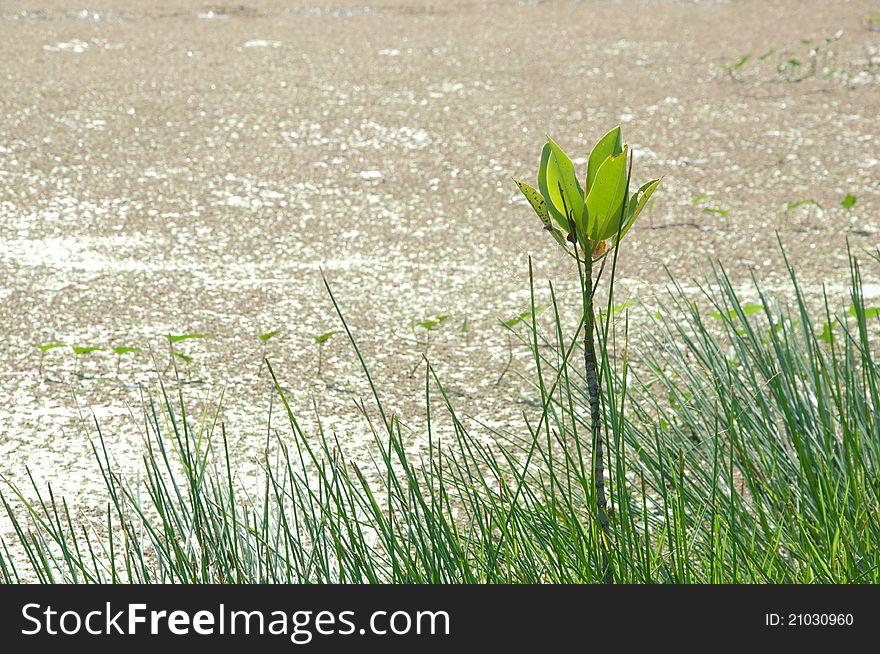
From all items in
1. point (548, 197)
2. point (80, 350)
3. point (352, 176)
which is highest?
point (352, 176)

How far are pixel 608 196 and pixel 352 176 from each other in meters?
2.12

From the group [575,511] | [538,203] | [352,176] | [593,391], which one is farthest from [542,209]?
[352,176]

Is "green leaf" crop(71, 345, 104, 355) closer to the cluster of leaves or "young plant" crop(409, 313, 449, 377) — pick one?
"young plant" crop(409, 313, 449, 377)

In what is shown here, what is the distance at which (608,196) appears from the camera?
2.07 feet

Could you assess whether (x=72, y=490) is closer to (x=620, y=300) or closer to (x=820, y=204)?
(x=620, y=300)

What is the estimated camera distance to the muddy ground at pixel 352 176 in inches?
69.6

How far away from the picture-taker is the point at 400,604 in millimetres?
741

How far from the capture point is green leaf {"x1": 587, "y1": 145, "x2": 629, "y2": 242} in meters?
0.63

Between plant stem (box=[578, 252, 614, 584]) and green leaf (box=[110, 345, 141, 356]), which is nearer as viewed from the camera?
plant stem (box=[578, 252, 614, 584])

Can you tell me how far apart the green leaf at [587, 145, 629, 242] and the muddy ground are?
2.42 feet

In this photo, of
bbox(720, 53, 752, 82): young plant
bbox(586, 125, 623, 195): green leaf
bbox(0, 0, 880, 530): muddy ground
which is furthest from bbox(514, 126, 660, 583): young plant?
bbox(720, 53, 752, 82): young plant

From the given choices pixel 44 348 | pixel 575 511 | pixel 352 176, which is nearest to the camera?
pixel 575 511

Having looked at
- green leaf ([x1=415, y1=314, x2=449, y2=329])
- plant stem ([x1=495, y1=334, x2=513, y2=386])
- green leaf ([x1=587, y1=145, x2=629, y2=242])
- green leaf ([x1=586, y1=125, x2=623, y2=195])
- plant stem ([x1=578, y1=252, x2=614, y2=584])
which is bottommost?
plant stem ([x1=578, y1=252, x2=614, y2=584])

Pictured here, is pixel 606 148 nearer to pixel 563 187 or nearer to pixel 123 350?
pixel 563 187
